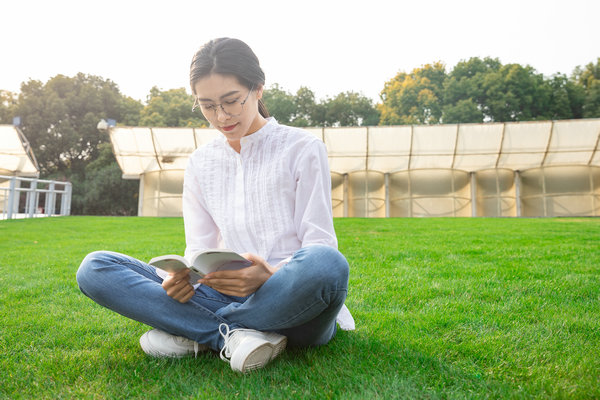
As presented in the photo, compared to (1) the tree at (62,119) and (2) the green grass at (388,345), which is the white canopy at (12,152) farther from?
(2) the green grass at (388,345)

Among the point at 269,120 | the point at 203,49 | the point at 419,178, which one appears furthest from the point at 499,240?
the point at 419,178

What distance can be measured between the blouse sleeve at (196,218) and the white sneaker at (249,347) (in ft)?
1.87

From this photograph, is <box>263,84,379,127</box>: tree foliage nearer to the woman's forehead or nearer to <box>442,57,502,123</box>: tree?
<box>442,57,502,123</box>: tree

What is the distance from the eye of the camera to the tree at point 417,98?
3588 centimetres

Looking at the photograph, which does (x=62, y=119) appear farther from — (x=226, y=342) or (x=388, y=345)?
(x=388, y=345)

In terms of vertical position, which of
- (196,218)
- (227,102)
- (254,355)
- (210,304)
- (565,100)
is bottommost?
(254,355)

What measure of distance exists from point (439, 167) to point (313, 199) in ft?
61.1

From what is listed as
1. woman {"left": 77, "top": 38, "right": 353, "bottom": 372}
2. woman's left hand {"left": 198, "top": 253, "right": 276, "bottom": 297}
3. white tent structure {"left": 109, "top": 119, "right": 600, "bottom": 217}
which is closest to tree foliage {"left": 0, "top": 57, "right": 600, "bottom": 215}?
white tent structure {"left": 109, "top": 119, "right": 600, "bottom": 217}

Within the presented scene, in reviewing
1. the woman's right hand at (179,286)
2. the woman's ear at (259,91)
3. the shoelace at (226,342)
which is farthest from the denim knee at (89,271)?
the woman's ear at (259,91)

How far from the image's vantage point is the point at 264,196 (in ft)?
7.24

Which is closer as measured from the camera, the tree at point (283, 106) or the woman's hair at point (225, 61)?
the woman's hair at point (225, 61)

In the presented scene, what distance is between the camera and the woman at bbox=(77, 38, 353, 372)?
1818 mm

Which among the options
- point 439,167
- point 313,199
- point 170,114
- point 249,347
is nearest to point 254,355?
point 249,347

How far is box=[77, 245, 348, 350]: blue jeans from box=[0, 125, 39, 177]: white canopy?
65.6 ft
